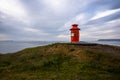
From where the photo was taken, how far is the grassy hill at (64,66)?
26.1 feet

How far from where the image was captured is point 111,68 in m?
8.84

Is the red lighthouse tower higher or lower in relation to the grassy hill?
higher

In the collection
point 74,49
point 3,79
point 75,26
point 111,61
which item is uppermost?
point 75,26

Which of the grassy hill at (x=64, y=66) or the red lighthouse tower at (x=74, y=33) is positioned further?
the red lighthouse tower at (x=74, y=33)

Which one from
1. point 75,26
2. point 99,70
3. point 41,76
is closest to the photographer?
point 41,76

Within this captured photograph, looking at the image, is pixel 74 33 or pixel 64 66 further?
pixel 74 33

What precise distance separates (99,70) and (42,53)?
183 inches

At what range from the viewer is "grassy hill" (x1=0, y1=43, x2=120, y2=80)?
797 centimetres

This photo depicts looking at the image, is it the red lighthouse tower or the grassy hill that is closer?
the grassy hill

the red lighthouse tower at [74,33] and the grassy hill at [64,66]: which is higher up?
the red lighthouse tower at [74,33]

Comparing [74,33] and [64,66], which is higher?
[74,33]

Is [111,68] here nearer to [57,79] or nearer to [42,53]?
[57,79]

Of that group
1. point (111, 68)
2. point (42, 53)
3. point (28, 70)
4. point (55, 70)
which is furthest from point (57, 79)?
point (42, 53)

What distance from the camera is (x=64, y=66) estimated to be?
9.48 meters
